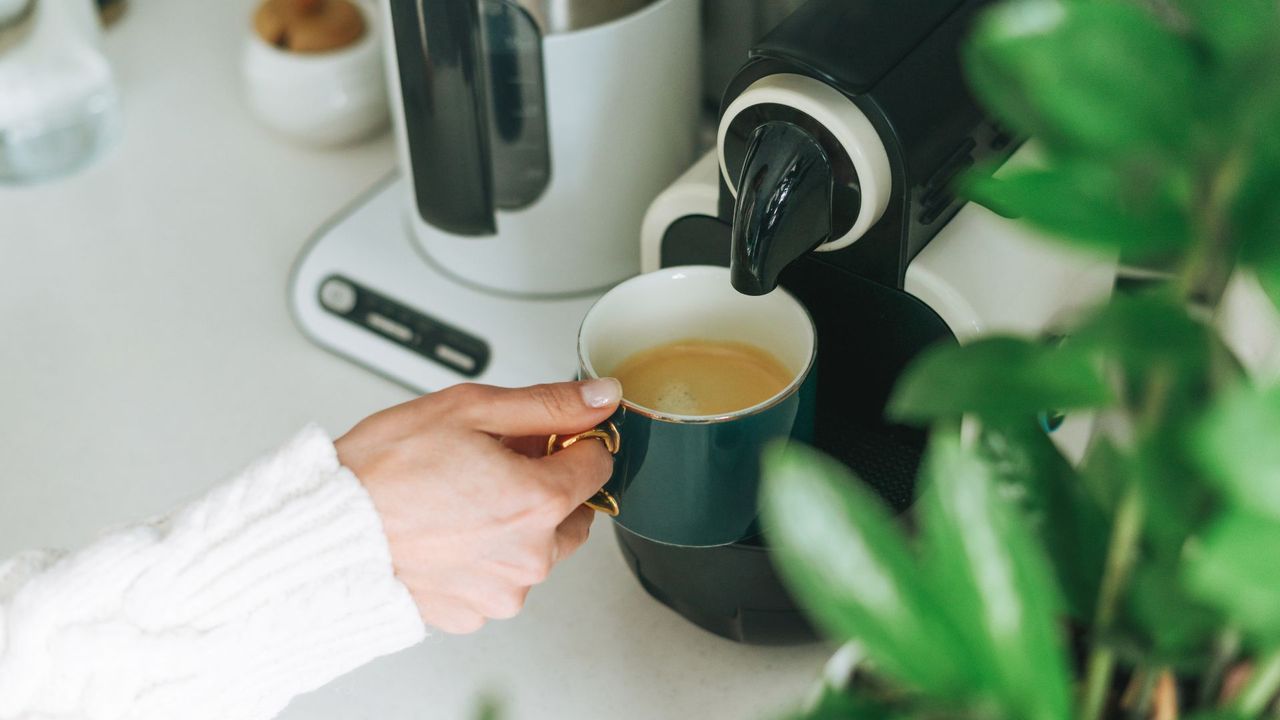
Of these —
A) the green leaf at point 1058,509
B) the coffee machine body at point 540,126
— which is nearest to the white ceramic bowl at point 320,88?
the coffee machine body at point 540,126

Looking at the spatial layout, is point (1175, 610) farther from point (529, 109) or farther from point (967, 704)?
point (529, 109)

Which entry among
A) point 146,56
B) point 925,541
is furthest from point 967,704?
point 146,56

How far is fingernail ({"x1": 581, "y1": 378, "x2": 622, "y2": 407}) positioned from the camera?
20.3 inches

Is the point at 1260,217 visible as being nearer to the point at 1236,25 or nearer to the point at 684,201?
the point at 1236,25

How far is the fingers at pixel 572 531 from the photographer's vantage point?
1.90 ft

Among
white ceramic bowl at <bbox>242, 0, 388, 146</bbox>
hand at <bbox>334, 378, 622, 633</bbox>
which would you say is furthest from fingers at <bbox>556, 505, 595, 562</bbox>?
white ceramic bowl at <bbox>242, 0, 388, 146</bbox>

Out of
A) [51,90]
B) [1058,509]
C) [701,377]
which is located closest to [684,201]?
[701,377]

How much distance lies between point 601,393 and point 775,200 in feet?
0.35

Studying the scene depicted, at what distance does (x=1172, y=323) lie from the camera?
0.72 feet

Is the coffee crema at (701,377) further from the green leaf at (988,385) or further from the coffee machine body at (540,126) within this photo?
the green leaf at (988,385)

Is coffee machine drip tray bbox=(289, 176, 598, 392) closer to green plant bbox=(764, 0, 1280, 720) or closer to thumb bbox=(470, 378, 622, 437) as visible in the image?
thumb bbox=(470, 378, 622, 437)

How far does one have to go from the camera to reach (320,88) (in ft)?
2.95

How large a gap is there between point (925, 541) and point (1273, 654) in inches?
2.9

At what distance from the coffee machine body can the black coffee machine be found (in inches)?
4.6
